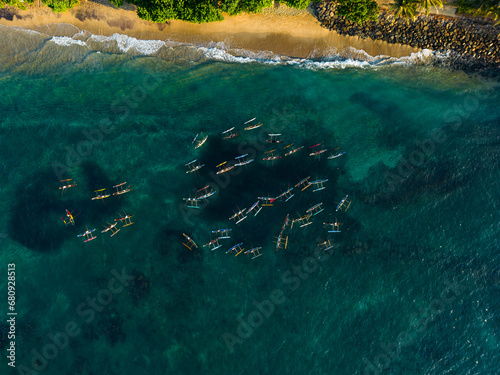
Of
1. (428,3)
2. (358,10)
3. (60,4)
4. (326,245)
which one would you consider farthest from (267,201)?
(60,4)

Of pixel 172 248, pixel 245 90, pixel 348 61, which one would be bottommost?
pixel 172 248

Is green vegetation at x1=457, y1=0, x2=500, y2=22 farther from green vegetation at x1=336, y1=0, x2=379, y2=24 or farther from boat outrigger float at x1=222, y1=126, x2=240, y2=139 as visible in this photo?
boat outrigger float at x1=222, y1=126, x2=240, y2=139

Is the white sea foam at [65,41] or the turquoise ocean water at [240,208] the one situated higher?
the white sea foam at [65,41]

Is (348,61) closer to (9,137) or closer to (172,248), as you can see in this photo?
(172,248)

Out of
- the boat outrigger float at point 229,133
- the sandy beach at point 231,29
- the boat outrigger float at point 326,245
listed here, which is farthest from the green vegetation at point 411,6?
the boat outrigger float at point 326,245

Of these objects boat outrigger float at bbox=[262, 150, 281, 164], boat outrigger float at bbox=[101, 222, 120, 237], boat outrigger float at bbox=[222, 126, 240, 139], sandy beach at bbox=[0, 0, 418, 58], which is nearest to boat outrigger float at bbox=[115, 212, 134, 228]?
boat outrigger float at bbox=[101, 222, 120, 237]

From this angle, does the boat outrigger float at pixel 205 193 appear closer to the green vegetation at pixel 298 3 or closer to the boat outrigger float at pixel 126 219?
the boat outrigger float at pixel 126 219

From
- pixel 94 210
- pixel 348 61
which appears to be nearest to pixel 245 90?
pixel 348 61
